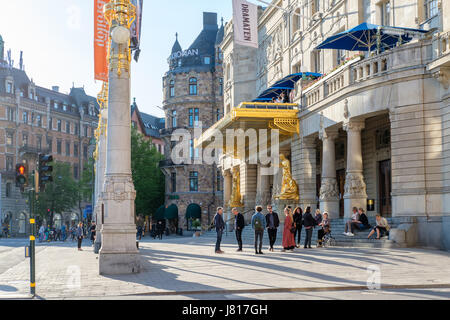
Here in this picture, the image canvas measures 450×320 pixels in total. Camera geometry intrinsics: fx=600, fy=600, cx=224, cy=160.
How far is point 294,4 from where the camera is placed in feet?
128

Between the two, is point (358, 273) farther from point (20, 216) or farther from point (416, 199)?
point (20, 216)

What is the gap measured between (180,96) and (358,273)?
5419 centimetres

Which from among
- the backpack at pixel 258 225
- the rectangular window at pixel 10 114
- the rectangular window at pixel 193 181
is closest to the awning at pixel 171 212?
the rectangular window at pixel 193 181

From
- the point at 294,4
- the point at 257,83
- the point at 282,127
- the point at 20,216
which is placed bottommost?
the point at 20,216

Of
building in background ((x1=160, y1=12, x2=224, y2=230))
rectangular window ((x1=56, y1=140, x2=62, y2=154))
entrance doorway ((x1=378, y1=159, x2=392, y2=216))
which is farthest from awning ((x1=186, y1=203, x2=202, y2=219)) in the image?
entrance doorway ((x1=378, y1=159, x2=392, y2=216))

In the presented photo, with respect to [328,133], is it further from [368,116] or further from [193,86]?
[193,86]

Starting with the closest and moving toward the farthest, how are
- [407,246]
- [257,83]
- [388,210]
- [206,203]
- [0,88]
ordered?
[407,246]
[388,210]
[257,83]
[206,203]
[0,88]

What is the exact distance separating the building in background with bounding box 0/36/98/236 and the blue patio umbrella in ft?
163

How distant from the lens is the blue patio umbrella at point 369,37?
971 inches

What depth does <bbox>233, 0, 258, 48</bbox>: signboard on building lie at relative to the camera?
113ft

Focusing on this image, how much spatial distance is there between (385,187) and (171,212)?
3787 cm

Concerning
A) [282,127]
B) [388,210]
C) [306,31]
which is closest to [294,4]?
[306,31]

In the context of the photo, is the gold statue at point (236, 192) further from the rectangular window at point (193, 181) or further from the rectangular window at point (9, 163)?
the rectangular window at point (9, 163)

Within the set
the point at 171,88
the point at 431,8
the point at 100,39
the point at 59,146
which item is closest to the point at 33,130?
the point at 59,146
